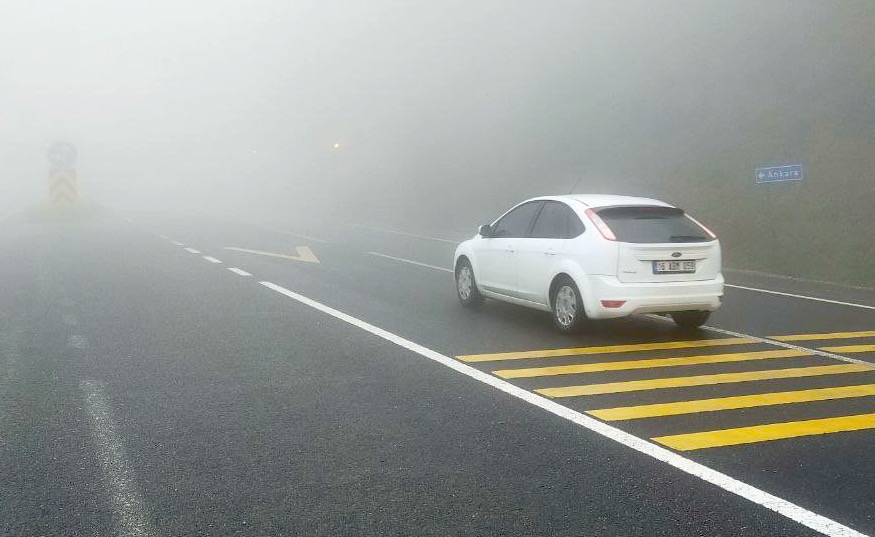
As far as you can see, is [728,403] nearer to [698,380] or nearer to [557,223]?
[698,380]

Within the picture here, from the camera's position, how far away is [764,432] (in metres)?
5.45

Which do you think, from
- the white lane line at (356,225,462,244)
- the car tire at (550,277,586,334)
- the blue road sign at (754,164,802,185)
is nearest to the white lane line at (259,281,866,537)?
the car tire at (550,277,586,334)

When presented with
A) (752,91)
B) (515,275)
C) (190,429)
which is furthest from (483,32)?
(190,429)

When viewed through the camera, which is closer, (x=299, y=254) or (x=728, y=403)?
(x=728, y=403)

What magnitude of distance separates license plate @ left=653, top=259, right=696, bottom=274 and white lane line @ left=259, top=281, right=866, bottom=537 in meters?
2.40

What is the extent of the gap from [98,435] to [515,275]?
18.6 feet

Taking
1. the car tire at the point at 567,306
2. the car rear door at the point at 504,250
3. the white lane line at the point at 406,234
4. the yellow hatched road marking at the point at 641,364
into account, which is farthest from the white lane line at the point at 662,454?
the white lane line at the point at 406,234

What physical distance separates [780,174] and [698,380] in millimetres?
11582

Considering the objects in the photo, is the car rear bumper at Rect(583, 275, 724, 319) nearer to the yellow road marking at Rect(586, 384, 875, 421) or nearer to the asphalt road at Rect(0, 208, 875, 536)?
the asphalt road at Rect(0, 208, 875, 536)

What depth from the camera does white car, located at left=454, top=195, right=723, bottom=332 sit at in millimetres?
8633

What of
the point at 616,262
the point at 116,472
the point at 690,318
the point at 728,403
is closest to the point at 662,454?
the point at 728,403

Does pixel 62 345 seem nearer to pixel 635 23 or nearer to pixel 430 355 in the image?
pixel 430 355

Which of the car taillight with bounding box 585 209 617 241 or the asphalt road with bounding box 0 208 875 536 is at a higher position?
the car taillight with bounding box 585 209 617 241

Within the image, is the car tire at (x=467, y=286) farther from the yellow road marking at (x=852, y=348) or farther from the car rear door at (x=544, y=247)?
the yellow road marking at (x=852, y=348)
